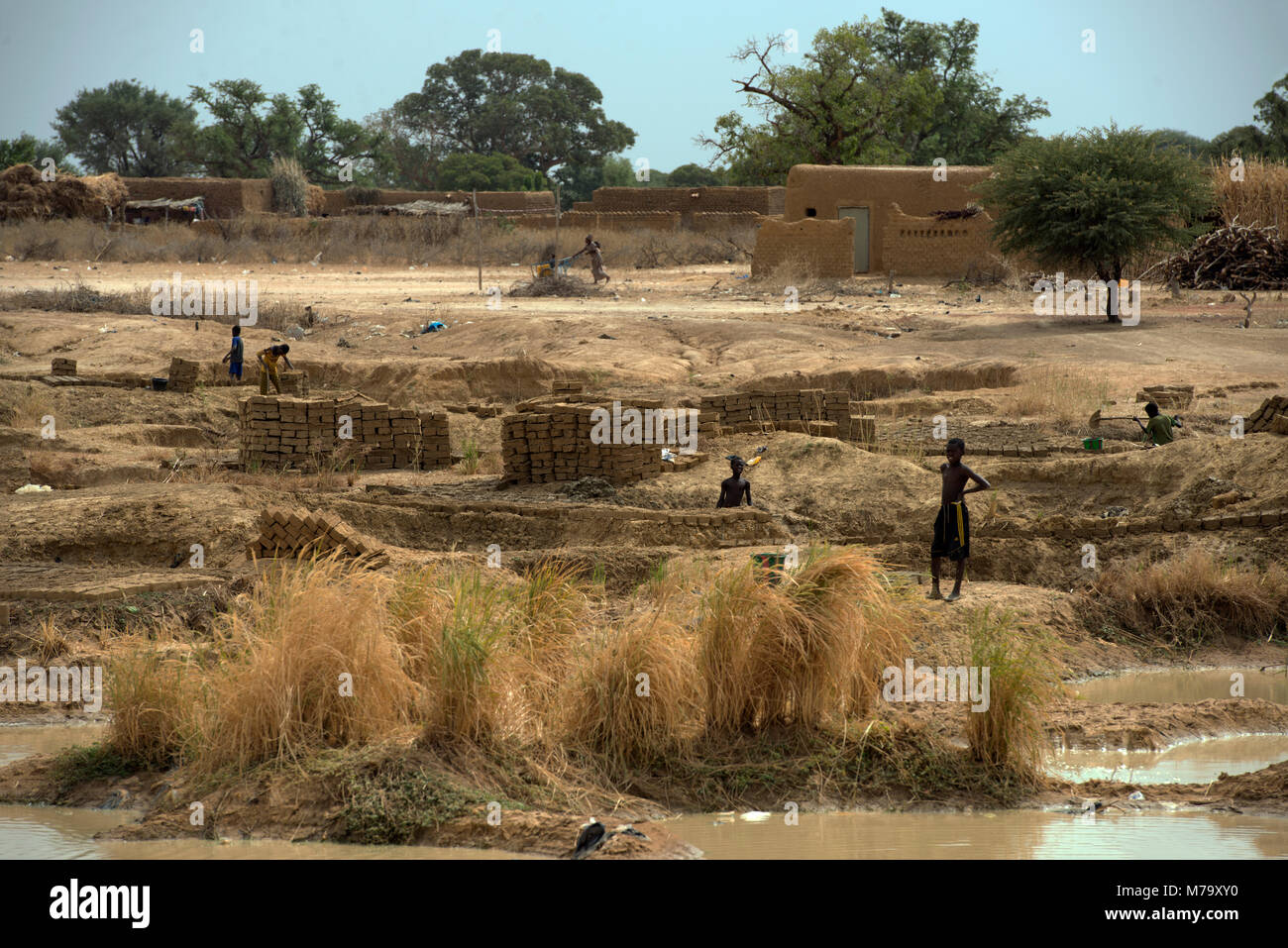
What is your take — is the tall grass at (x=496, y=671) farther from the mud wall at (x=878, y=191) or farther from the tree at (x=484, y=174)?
the tree at (x=484, y=174)

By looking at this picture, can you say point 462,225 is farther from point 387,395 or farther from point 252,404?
point 252,404

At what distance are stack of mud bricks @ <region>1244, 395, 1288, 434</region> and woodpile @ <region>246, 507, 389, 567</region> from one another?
8.59 metres

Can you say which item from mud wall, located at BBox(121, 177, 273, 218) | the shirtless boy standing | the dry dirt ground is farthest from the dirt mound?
the shirtless boy standing

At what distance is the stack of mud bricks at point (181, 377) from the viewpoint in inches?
683

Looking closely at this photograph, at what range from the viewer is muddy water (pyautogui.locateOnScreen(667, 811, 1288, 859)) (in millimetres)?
5973

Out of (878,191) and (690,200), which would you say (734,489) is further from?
(690,200)

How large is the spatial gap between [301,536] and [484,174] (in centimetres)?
4710

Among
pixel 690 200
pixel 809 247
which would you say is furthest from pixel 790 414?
pixel 690 200

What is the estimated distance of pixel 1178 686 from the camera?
927 centimetres

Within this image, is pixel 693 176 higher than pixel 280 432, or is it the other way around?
pixel 693 176

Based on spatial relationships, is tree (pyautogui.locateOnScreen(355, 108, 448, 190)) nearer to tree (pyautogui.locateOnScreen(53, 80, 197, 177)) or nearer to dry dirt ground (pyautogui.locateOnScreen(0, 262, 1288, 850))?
tree (pyautogui.locateOnScreen(53, 80, 197, 177))

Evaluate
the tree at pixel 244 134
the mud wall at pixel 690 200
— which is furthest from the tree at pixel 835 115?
the tree at pixel 244 134

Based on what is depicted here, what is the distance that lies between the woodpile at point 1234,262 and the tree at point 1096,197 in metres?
4.31

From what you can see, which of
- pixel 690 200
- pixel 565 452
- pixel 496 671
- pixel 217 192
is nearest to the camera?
pixel 496 671
